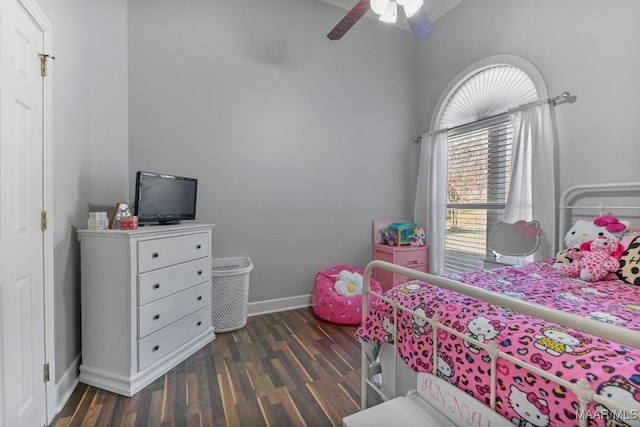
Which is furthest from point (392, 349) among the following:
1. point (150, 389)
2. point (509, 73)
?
point (509, 73)

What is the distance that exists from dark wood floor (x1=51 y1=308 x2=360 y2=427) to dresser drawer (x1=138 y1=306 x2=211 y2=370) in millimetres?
130

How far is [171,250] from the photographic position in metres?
1.87

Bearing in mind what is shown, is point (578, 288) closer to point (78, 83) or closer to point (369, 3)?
point (369, 3)

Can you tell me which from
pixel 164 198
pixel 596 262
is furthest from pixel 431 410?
pixel 164 198

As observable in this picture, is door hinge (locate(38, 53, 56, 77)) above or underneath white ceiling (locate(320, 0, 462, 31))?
underneath

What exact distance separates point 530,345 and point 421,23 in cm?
206

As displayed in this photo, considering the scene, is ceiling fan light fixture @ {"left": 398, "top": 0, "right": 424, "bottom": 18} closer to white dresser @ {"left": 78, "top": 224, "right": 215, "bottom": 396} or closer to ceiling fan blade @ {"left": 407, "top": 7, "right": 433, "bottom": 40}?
ceiling fan blade @ {"left": 407, "top": 7, "right": 433, "bottom": 40}

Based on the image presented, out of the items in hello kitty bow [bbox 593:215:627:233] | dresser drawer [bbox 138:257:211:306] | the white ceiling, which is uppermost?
the white ceiling

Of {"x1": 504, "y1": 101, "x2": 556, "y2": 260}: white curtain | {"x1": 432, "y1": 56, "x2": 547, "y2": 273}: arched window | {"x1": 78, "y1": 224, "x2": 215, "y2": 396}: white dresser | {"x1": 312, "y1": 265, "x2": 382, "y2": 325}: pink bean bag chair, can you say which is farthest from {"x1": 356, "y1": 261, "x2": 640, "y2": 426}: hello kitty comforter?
{"x1": 432, "y1": 56, "x2": 547, "y2": 273}: arched window

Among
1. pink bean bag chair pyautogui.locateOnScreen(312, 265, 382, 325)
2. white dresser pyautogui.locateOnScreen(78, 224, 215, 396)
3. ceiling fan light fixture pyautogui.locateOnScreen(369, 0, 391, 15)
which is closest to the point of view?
white dresser pyautogui.locateOnScreen(78, 224, 215, 396)

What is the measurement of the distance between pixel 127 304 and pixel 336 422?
4.20 feet

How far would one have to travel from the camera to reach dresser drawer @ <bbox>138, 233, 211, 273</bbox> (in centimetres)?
168

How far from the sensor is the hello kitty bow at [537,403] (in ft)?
2.20

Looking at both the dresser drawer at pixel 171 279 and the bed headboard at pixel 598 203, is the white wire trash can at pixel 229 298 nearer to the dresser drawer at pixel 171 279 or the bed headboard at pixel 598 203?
the dresser drawer at pixel 171 279
